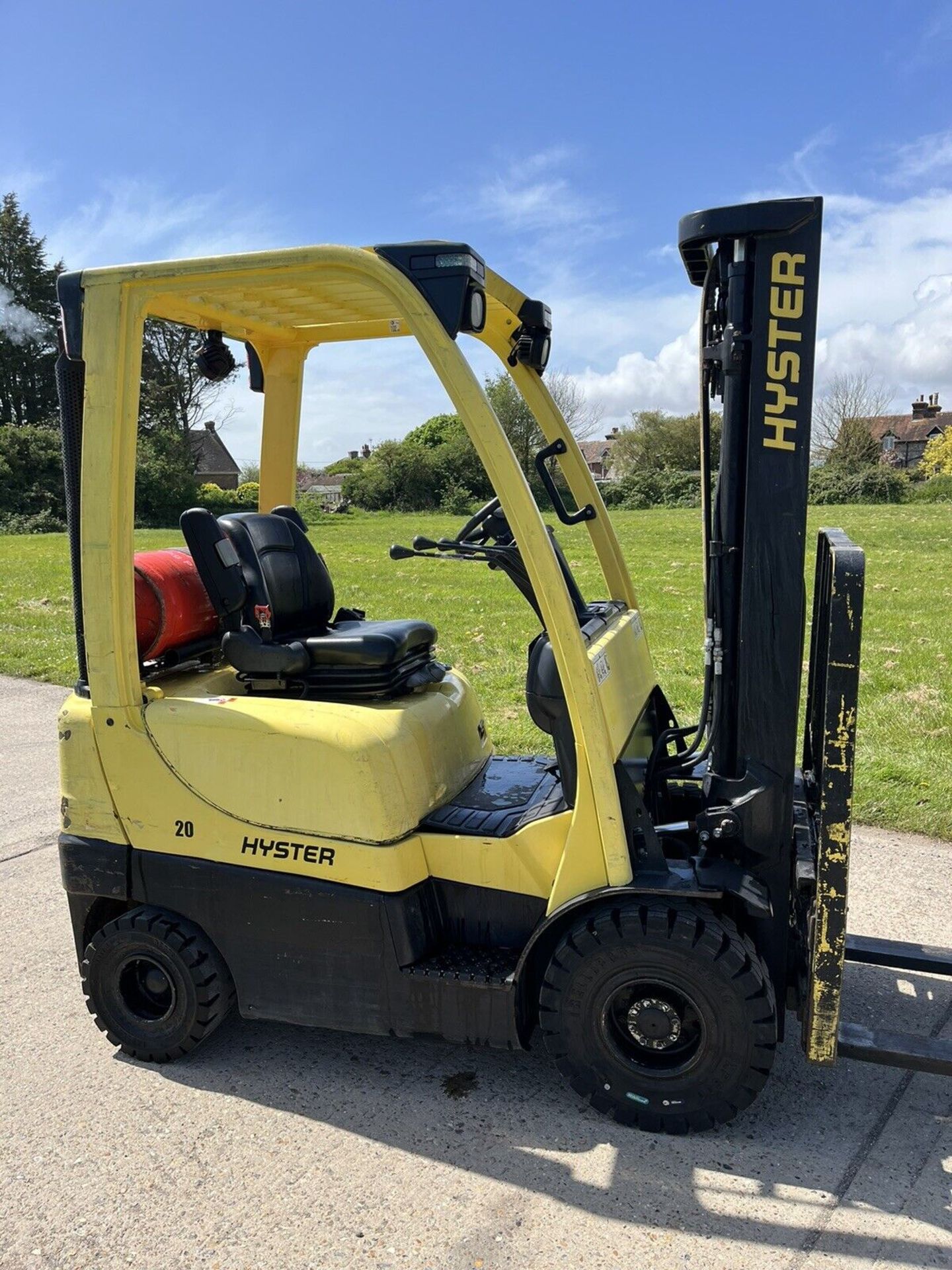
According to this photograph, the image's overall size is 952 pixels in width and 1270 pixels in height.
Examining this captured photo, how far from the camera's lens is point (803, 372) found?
9.67ft

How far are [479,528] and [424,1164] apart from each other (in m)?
1.96

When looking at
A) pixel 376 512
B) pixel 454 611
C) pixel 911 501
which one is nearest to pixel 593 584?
pixel 454 611

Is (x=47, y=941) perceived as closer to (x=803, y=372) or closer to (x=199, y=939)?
(x=199, y=939)

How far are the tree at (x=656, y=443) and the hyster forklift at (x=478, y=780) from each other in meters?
50.4

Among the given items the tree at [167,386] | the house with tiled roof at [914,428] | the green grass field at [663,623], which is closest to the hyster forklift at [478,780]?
the green grass field at [663,623]

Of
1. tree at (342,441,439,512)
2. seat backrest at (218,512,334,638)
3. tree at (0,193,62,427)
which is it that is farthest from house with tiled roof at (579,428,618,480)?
seat backrest at (218,512,334,638)

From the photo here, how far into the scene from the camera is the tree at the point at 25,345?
4328 cm

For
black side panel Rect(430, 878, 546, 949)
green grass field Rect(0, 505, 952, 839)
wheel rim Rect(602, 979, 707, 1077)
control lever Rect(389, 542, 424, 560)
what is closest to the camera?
wheel rim Rect(602, 979, 707, 1077)

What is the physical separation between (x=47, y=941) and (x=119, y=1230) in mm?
2009

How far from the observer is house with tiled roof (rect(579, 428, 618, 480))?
197 ft

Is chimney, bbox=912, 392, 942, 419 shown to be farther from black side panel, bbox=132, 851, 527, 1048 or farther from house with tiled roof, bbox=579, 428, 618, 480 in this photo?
black side panel, bbox=132, 851, 527, 1048

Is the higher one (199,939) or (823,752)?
(823,752)

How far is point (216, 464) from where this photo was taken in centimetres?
5456

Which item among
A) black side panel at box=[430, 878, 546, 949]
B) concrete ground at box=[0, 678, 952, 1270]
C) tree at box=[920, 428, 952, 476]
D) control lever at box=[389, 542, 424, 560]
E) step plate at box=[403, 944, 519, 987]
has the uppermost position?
tree at box=[920, 428, 952, 476]
